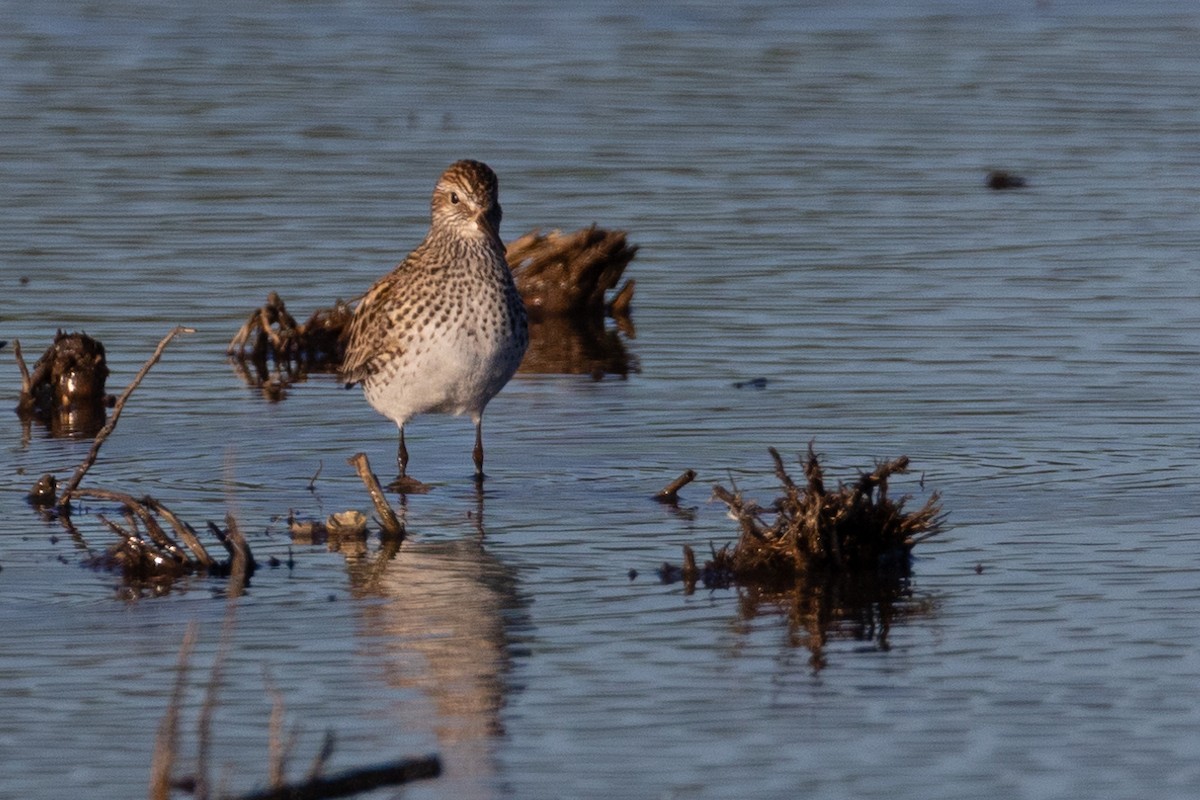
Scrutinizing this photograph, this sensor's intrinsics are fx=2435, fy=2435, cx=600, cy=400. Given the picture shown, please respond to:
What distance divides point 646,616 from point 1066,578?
162 centimetres

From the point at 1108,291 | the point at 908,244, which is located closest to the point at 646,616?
the point at 1108,291

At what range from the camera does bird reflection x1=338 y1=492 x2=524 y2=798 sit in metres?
7.06

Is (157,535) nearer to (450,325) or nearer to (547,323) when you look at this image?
(450,325)

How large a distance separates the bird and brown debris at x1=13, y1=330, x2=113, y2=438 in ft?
5.26

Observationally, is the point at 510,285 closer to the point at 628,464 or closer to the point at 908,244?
the point at 628,464

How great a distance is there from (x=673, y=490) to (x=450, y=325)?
1.42 metres

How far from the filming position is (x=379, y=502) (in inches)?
377

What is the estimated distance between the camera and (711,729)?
23.6 ft

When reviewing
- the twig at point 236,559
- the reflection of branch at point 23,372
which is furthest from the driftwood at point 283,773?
the reflection of branch at point 23,372

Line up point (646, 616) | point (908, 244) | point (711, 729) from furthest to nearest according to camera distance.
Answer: point (908, 244) → point (646, 616) → point (711, 729)

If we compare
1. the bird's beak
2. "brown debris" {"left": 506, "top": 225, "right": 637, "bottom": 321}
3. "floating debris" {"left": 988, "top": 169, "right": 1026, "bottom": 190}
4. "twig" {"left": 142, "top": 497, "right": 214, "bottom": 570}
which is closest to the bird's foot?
the bird's beak

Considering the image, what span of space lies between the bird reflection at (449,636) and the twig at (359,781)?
660mm

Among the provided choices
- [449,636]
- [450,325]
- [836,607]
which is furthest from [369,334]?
[836,607]

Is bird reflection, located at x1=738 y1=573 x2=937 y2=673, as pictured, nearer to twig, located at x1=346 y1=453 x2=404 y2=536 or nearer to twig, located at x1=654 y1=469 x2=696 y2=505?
twig, located at x1=654 y1=469 x2=696 y2=505
